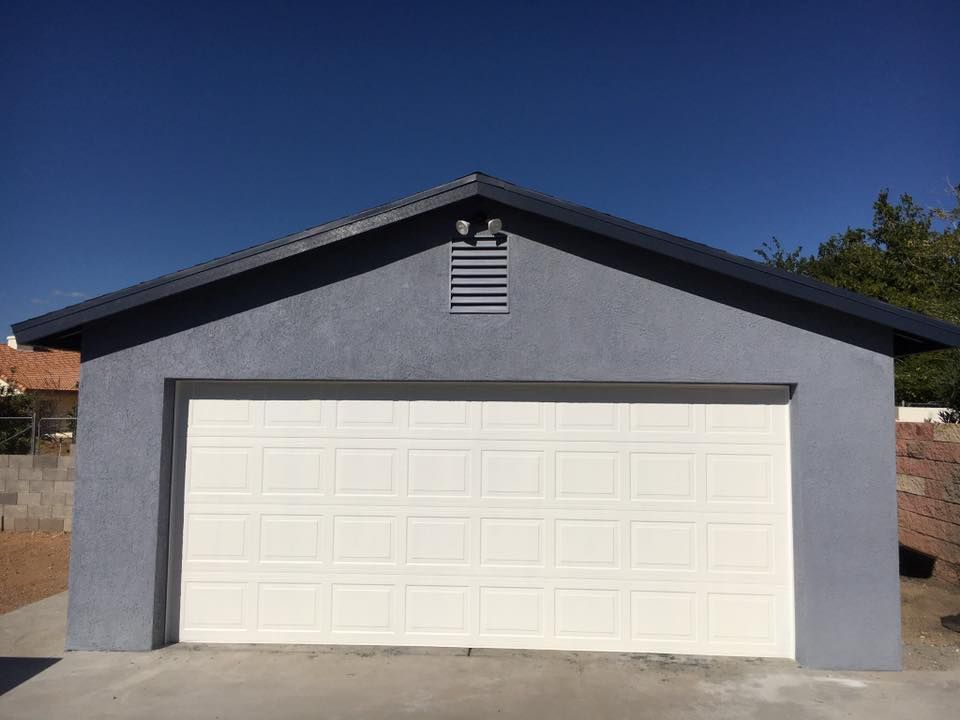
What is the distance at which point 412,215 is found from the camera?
619 cm

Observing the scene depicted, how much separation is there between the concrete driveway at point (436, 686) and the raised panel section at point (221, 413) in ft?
6.49

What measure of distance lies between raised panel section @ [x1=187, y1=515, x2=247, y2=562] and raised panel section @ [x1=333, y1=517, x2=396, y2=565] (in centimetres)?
87

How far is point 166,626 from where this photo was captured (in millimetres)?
6363

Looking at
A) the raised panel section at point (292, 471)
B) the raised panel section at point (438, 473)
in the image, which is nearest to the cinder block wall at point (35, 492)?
the raised panel section at point (292, 471)

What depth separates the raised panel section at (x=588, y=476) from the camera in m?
6.33

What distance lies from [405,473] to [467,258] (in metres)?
2.02

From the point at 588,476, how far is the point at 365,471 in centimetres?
202

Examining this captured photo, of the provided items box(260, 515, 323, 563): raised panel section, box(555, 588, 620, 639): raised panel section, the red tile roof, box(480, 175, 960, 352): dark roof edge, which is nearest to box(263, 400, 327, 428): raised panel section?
box(260, 515, 323, 563): raised panel section

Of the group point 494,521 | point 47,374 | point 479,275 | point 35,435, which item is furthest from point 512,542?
point 47,374

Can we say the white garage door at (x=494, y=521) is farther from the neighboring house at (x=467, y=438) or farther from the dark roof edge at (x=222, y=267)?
the dark roof edge at (x=222, y=267)

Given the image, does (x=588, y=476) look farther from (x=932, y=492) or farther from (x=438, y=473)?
(x=932, y=492)

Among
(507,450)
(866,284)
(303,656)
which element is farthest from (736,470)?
(866,284)

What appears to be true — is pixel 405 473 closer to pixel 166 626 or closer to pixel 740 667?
pixel 166 626

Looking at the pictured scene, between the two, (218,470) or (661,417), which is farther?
(218,470)
